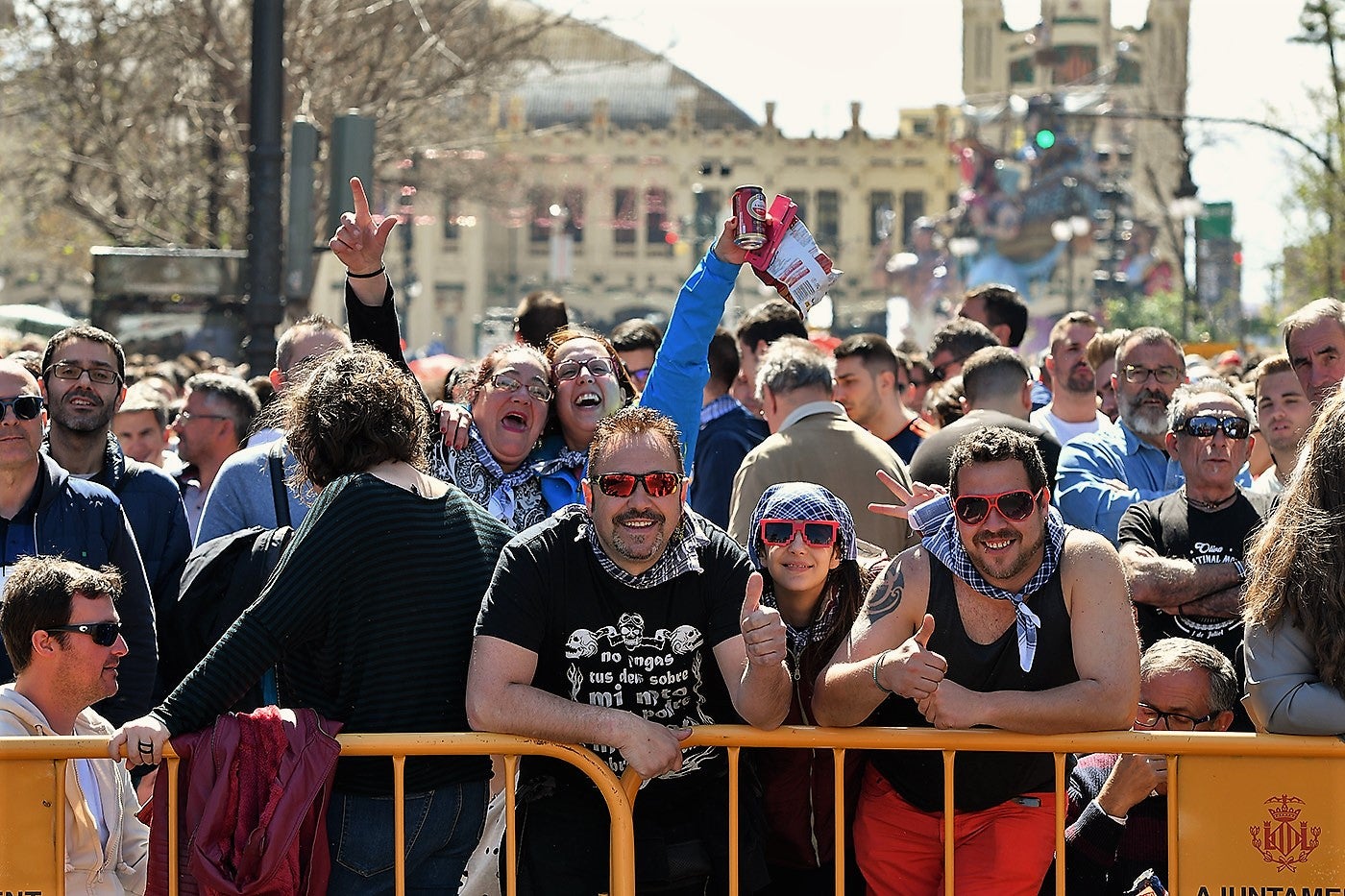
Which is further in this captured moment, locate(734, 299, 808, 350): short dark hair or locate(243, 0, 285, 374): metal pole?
locate(243, 0, 285, 374): metal pole

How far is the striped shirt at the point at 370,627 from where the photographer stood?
3.85 metres

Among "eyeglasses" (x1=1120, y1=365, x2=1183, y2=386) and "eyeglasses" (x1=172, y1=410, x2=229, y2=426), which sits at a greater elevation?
"eyeglasses" (x1=1120, y1=365, x2=1183, y2=386)

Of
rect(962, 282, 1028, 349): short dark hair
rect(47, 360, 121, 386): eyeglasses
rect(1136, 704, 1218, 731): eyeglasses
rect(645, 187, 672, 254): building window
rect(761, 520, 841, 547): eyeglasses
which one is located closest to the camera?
rect(761, 520, 841, 547): eyeglasses

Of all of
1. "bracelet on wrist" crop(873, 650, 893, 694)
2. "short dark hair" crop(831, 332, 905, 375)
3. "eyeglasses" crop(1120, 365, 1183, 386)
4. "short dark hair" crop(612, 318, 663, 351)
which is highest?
"short dark hair" crop(612, 318, 663, 351)

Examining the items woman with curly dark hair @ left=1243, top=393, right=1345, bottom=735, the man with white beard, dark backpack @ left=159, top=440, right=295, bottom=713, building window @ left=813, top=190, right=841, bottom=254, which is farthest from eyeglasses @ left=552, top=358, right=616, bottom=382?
building window @ left=813, top=190, right=841, bottom=254

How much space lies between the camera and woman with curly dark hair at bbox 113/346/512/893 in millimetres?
3857

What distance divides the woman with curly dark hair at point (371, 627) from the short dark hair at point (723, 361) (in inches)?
142

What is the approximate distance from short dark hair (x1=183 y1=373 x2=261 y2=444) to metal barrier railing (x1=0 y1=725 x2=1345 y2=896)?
2.83 meters

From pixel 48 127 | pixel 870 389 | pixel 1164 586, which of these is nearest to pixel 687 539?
pixel 1164 586

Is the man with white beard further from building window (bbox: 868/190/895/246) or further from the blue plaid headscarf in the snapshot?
building window (bbox: 868/190/895/246)

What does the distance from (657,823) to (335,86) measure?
595 inches

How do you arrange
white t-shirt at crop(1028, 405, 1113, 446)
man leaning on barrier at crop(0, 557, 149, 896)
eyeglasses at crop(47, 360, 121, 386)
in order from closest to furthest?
man leaning on barrier at crop(0, 557, 149, 896) < eyeglasses at crop(47, 360, 121, 386) < white t-shirt at crop(1028, 405, 1113, 446)

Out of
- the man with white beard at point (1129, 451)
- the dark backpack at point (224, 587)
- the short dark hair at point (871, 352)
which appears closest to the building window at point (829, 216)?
the short dark hair at point (871, 352)

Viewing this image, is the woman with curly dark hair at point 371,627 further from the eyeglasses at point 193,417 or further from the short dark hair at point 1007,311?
the short dark hair at point 1007,311
